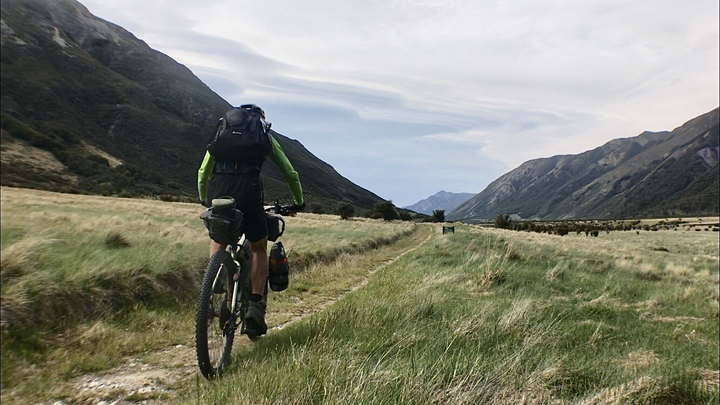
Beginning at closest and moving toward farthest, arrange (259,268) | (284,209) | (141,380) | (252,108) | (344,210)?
(141,380)
(252,108)
(259,268)
(284,209)
(344,210)

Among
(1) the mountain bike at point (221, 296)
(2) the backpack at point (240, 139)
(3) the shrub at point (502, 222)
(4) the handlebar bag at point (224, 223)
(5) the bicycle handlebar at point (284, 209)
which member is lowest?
(3) the shrub at point (502, 222)

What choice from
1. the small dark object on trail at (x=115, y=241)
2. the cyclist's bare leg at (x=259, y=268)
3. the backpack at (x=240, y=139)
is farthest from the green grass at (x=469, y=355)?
the small dark object on trail at (x=115, y=241)

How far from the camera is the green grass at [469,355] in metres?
2.30

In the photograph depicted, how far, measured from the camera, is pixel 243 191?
3.35 m

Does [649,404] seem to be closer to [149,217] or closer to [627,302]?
[627,302]

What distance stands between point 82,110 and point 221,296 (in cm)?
428

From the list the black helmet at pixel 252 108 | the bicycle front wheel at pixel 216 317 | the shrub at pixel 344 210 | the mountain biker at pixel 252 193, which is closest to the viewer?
the bicycle front wheel at pixel 216 317

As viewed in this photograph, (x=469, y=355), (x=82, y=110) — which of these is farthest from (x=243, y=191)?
(x=82, y=110)

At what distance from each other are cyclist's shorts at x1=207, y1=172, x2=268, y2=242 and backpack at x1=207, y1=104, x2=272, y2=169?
141mm

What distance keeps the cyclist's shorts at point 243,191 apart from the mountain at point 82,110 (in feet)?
3.05

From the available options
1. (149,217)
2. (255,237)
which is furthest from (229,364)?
(149,217)

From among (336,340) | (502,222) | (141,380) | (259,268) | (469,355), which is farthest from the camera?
(502,222)

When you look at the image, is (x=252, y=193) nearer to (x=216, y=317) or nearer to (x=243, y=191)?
(x=243, y=191)

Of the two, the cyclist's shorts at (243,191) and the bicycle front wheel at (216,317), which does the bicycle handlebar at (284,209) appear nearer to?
the cyclist's shorts at (243,191)
